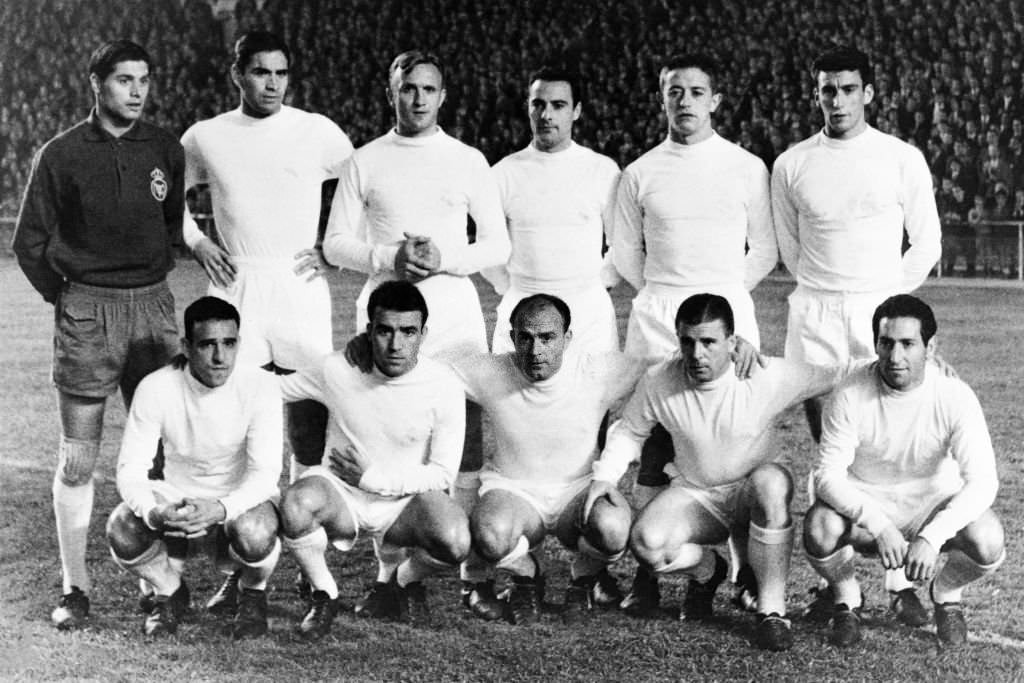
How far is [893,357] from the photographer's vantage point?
134 inches

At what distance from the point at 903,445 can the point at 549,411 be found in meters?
1.06

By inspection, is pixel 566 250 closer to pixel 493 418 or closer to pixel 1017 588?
pixel 493 418

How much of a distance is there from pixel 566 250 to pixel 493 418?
0.68 m

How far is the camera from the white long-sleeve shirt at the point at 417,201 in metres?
3.99

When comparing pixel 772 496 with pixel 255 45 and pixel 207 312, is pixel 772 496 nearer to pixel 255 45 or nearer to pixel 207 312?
pixel 207 312

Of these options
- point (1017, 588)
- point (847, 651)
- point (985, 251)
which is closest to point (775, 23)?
point (985, 251)

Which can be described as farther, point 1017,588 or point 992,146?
point 992,146

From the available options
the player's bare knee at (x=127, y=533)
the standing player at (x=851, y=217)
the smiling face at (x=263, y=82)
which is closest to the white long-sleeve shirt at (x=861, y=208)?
the standing player at (x=851, y=217)

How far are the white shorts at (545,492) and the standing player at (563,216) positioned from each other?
530mm

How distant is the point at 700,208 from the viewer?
13.0ft

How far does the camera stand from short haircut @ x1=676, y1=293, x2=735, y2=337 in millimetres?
3469

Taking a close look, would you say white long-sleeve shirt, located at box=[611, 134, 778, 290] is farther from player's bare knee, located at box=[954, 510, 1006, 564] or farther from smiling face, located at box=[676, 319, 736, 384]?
player's bare knee, located at box=[954, 510, 1006, 564]

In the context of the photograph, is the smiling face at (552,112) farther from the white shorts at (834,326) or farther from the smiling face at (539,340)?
the white shorts at (834,326)

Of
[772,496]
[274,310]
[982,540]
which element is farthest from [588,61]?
[982,540]
